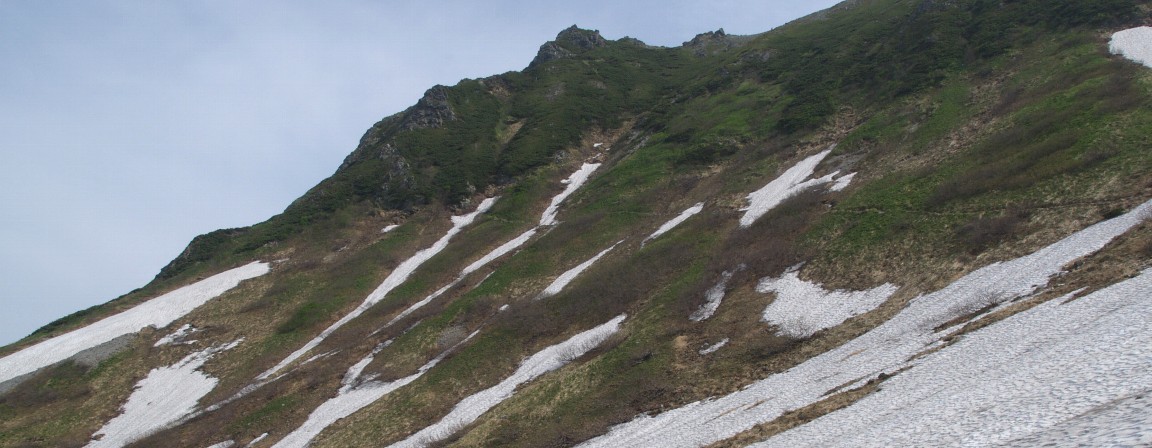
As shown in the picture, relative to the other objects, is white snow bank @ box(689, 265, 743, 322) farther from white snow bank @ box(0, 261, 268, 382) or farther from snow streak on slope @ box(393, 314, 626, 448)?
white snow bank @ box(0, 261, 268, 382)

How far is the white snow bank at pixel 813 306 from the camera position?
29.2 metres

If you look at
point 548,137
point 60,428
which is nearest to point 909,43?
point 548,137

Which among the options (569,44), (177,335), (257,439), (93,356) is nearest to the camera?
(257,439)

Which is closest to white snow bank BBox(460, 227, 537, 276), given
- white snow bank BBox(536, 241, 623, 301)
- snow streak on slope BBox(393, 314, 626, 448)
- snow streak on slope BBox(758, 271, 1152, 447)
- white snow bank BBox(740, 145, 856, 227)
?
white snow bank BBox(536, 241, 623, 301)

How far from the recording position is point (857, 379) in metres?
20.8

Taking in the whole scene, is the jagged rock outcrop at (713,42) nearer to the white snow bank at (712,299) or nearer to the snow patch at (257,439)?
the white snow bank at (712,299)

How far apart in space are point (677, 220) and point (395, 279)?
3355cm

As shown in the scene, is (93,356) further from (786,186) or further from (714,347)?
(786,186)

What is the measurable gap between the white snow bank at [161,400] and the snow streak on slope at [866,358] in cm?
4043

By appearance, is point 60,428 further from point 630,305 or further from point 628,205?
point 628,205

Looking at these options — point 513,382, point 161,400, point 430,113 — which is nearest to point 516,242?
point 513,382

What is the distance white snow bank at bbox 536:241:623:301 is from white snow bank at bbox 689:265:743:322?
15185 millimetres

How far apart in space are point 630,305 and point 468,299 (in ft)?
60.3

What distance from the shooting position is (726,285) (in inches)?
1510
